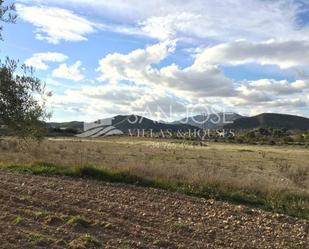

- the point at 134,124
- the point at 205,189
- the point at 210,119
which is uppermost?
the point at 134,124

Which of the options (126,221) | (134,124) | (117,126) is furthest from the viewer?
(134,124)

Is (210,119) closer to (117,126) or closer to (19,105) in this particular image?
(19,105)

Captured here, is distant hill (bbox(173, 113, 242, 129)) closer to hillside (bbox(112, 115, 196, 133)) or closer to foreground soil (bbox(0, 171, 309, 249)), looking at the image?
hillside (bbox(112, 115, 196, 133))

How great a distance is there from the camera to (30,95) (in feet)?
40.7

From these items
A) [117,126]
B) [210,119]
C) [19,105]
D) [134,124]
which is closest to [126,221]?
[19,105]

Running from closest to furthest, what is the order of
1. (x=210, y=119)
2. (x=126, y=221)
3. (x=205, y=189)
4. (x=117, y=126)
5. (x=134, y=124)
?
(x=126, y=221), (x=205, y=189), (x=210, y=119), (x=117, y=126), (x=134, y=124)

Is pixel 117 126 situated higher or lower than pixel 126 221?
higher

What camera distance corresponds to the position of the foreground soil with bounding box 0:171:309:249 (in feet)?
24.7

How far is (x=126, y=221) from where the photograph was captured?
29.1 ft

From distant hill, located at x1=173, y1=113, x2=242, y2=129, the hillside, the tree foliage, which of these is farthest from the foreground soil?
the hillside

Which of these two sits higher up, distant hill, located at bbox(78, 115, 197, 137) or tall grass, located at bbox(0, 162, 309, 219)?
distant hill, located at bbox(78, 115, 197, 137)

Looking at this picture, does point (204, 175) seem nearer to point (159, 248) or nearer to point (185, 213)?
point (185, 213)

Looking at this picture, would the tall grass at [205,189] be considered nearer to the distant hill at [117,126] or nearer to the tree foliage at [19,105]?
the tree foliage at [19,105]

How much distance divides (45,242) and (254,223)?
477cm
